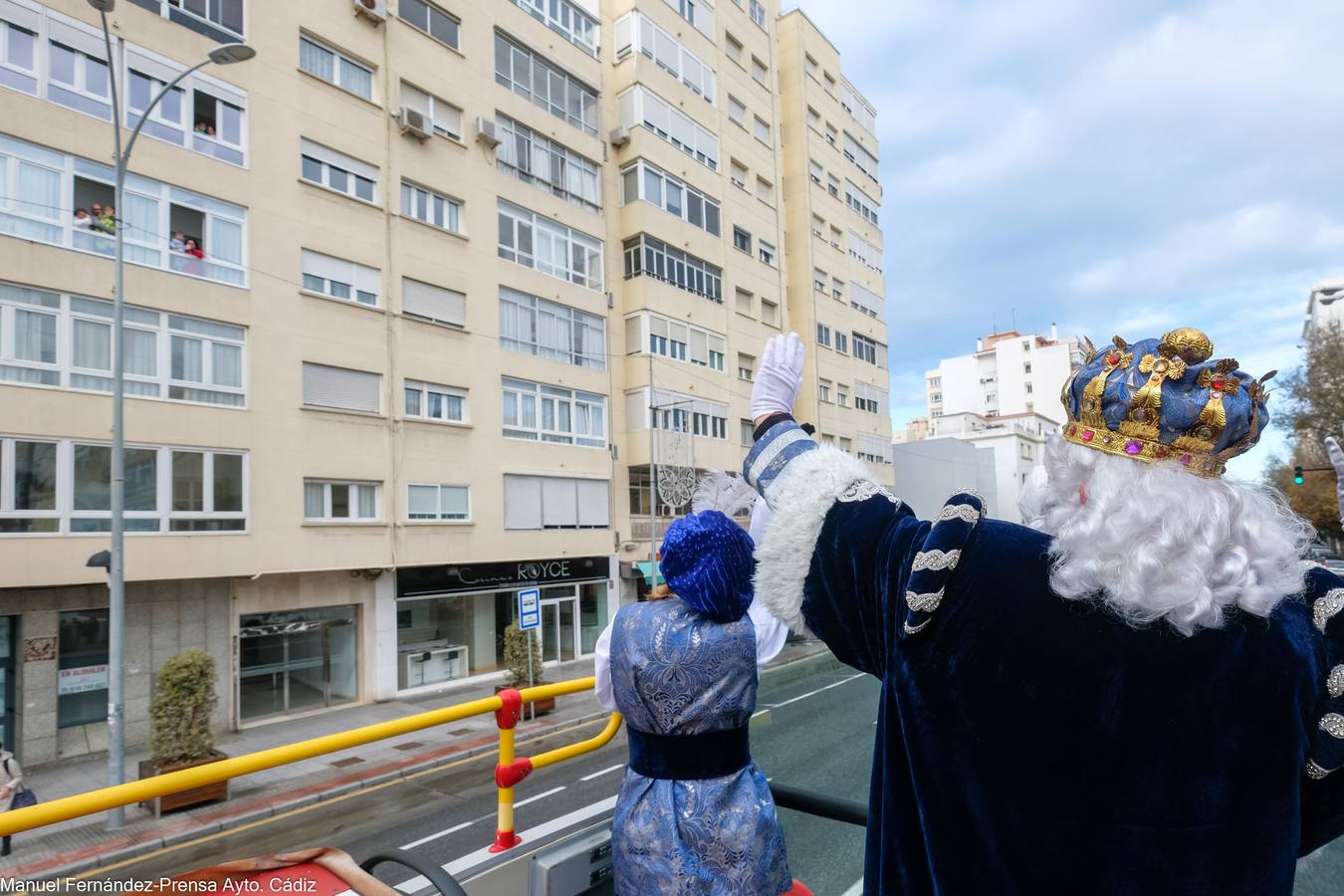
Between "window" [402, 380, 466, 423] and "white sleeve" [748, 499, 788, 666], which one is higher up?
"window" [402, 380, 466, 423]

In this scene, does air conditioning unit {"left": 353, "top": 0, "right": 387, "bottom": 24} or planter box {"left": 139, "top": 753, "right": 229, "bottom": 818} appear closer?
planter box {"left": 139, "top": 753, "right": 229, "bottom": 818}

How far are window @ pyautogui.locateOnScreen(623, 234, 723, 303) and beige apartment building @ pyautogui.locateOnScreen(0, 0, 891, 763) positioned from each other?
116mm

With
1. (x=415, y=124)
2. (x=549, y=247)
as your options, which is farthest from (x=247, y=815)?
(x=549, y=247)

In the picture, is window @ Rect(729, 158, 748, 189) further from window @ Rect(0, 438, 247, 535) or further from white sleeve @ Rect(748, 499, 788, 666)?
white sleeve @ Rect(748, 499, 788, 666)

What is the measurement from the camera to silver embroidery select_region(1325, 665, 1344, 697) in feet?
3.28

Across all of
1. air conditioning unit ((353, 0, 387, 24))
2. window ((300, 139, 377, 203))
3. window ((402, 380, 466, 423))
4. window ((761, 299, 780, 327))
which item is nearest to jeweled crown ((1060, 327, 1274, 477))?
window ((402, 380, 466, 423))

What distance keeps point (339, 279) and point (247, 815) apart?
10.2 meters

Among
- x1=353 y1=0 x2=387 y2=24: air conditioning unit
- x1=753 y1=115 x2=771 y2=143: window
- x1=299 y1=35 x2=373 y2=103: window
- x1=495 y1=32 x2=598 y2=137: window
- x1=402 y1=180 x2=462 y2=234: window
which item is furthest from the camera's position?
x1=753 y1=115 x2=771 y2=143: window

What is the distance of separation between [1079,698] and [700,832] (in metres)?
1.61

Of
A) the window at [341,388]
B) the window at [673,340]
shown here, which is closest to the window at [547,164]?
the window at [673,340]

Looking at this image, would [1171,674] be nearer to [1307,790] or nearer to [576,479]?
[1307,790]

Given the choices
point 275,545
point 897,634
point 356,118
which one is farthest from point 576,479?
point 897,634

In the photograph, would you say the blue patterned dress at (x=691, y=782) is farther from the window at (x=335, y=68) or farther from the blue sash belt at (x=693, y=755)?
the window at (x=335, y=68)

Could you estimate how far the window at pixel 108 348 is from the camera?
1116 centimetres
